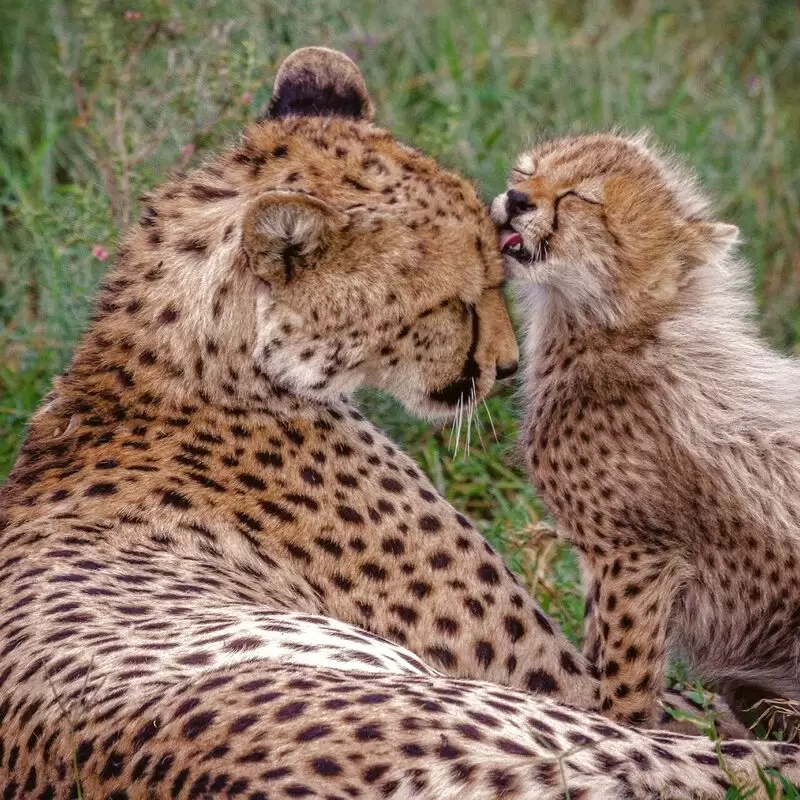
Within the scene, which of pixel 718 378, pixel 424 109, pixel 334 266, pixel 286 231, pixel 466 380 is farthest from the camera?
pixel 424 109

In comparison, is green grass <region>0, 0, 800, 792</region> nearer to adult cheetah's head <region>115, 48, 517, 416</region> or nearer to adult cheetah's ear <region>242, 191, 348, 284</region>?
adult cheetah's head <region>115, 48, 517, 416</region>

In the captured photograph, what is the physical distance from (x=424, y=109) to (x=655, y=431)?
8.12ft

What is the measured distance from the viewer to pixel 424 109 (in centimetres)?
548

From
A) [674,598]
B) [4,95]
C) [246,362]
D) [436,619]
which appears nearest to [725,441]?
[674,598]

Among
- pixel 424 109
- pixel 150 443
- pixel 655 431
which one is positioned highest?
pixel 424 109

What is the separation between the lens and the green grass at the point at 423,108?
432 centimetres

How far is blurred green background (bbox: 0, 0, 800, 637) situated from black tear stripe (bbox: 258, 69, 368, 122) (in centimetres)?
90

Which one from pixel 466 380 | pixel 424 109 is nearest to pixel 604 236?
pixel 466 380

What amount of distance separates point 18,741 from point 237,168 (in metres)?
1.18

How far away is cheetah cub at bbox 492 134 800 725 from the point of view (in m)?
3.18

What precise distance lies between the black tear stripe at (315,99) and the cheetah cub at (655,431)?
1.18 ft

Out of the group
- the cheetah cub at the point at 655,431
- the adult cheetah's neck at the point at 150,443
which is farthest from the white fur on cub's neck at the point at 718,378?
the adult cheetah's neck at the point at 150,443

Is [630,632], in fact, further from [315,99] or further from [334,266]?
[315,99]

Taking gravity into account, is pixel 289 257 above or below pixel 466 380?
above
